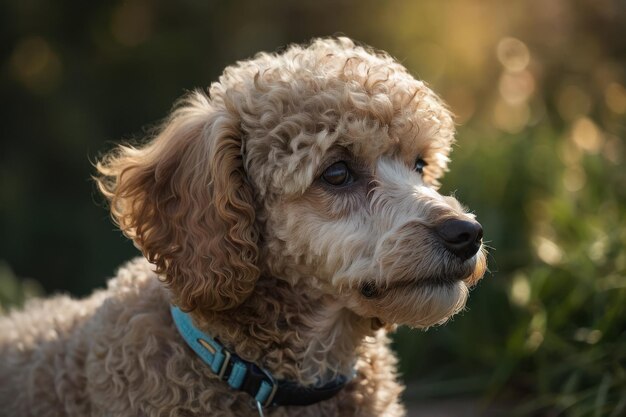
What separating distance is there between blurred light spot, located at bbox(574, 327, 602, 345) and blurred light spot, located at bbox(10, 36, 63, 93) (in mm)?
7731

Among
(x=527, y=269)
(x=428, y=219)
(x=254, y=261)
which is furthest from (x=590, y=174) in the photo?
(x=254, y=261)

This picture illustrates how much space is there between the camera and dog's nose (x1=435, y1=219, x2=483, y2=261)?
3137mm

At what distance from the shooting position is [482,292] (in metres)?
5.72

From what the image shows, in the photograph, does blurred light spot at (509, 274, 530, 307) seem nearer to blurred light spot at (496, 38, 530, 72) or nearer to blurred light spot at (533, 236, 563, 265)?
blurred light spot at (533, 236, 563, 265)

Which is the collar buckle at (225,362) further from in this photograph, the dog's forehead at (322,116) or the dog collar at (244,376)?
the dog's forehead at (322,116)

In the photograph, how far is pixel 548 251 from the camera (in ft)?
17.5

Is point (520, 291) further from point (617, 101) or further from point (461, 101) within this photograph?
point (461, 101)

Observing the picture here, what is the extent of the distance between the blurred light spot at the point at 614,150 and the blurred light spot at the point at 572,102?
1.66 m

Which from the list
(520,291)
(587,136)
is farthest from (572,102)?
(520,291)

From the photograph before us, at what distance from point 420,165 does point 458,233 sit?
2.13 ft

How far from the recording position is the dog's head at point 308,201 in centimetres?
318

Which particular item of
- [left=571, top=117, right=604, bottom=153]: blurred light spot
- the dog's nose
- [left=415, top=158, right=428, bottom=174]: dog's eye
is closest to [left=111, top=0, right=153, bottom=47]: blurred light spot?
[left=571, top=117, right=604, bottom=153]: blurred light spot

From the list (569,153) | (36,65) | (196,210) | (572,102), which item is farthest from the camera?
(36,65)

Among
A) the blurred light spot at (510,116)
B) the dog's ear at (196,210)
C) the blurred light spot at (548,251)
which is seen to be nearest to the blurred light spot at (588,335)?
the blurred light spot at (548,251)
